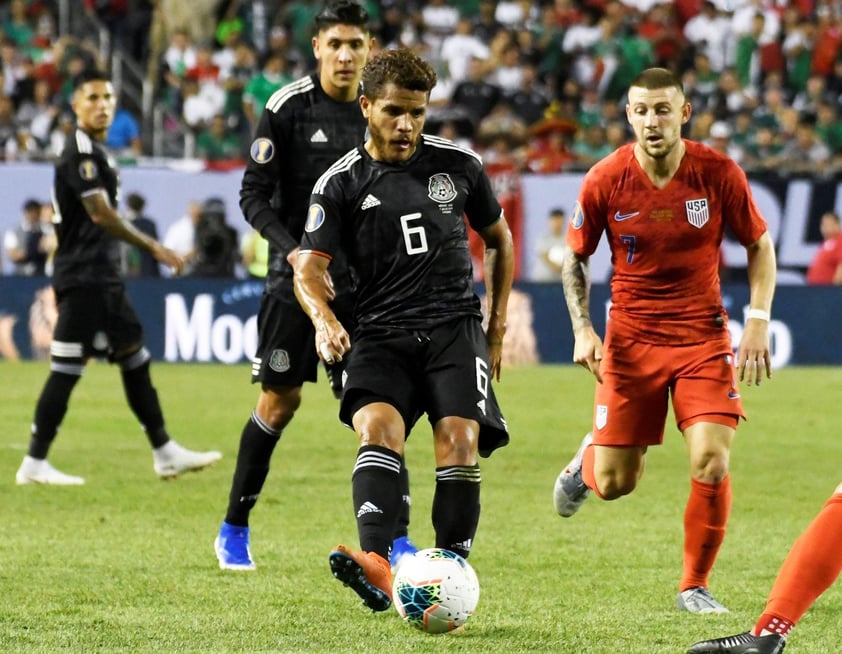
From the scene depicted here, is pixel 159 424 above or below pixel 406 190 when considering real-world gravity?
below

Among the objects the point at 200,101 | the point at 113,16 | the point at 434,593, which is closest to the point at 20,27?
the point at 113,16

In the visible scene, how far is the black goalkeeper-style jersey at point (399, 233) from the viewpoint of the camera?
20.1 feet

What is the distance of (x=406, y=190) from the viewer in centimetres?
616

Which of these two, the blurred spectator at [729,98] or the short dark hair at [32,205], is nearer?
the short dark hair at [32,205]

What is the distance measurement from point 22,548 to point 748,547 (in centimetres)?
356

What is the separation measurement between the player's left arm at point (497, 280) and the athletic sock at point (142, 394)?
13.7 ft

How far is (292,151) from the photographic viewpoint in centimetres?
723

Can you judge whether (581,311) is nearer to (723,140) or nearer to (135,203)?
(135,203)

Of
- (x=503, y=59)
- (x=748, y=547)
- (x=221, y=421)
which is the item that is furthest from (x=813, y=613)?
(x=503, y=59)

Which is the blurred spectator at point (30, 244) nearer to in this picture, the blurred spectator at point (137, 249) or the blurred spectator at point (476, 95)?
the blurred spectator at point (137, 249)

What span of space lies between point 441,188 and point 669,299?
3.73 ft

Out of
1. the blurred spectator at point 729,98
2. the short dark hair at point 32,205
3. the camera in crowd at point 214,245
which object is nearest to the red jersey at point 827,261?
the blurred spectator at point 729,98

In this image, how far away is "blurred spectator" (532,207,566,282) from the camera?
1956cm

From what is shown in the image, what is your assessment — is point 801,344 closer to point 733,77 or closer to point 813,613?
point 733,77
